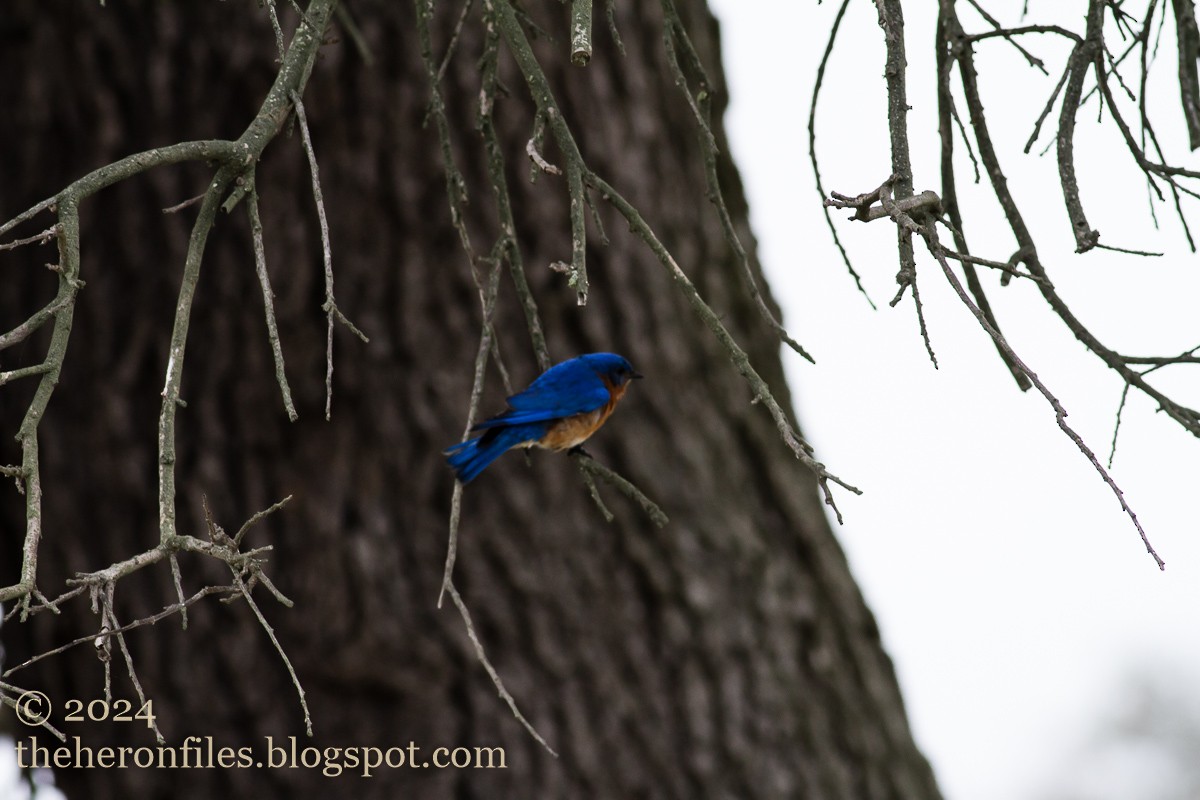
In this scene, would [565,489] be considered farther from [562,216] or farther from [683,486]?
[562,216]

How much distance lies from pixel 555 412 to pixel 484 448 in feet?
0.78

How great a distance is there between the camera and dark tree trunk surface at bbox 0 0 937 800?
3.68 m

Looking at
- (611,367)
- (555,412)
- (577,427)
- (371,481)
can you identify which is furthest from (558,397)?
(371,481)

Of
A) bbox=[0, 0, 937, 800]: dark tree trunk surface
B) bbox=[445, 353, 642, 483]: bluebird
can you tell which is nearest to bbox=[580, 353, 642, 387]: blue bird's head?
bbox=[445, 353, 642, 483]: bluebird

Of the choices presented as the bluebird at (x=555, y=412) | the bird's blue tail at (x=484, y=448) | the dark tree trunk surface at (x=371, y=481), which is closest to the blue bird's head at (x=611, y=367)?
the bluebird at (x=555, y=412)

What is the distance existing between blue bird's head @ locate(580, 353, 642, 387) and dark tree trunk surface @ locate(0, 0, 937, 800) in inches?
10.0

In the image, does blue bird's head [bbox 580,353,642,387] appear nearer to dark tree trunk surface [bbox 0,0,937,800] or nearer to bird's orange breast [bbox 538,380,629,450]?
bird's orange breast [bbox 538,380,629,450]

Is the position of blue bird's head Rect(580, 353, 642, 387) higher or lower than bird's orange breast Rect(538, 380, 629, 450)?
higher

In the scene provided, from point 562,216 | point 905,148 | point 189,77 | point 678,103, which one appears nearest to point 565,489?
point 562,216

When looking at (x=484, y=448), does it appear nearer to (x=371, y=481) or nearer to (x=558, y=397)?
(x=558, y=397)

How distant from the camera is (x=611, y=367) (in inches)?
145

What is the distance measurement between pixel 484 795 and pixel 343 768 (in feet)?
1.37

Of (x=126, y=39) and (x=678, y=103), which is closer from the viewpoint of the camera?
(x=126, y=39)

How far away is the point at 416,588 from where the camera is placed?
12.1 feet
